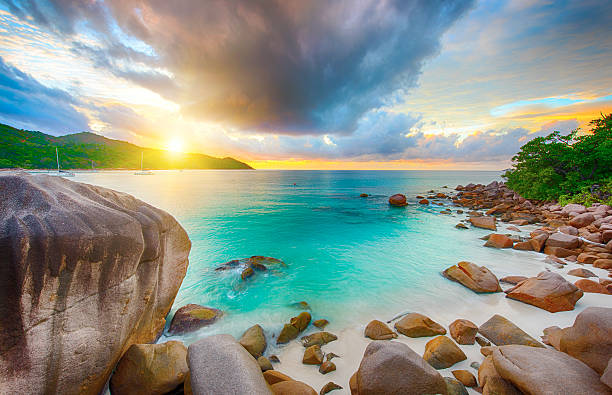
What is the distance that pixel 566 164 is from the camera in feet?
86.6

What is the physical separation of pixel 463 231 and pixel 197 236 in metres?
23.4

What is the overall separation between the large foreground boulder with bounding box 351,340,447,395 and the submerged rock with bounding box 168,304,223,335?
218 inches

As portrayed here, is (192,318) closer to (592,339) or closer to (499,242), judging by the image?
(592,339)

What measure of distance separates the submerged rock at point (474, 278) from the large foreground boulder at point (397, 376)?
6809 millimetres

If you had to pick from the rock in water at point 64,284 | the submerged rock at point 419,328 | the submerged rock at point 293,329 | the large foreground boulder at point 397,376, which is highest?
the rock in water at point 64,284

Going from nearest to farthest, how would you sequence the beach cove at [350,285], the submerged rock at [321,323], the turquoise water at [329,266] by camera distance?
the beach cove at [350,285] < the submerged rock at [321,323] < the turquoise water at [329,266]

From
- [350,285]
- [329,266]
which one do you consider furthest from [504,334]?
[329,266]

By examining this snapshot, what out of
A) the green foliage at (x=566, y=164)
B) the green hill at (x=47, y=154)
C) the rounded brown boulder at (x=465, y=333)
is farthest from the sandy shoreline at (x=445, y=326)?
the green hill at (x=47, y=154)

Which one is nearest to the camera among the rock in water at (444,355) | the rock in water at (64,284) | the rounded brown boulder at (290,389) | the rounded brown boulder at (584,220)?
the rock in water at (64,284)

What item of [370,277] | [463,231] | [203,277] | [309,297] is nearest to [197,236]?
[203,277]

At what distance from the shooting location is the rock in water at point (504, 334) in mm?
5504

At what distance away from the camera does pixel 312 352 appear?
5.67 meters

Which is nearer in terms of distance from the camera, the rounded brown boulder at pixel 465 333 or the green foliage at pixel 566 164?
the rounded brown boulder at pixel 465 333

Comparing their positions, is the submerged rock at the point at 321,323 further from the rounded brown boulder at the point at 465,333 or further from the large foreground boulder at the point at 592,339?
the large foreground boulder at the point at 592,339
